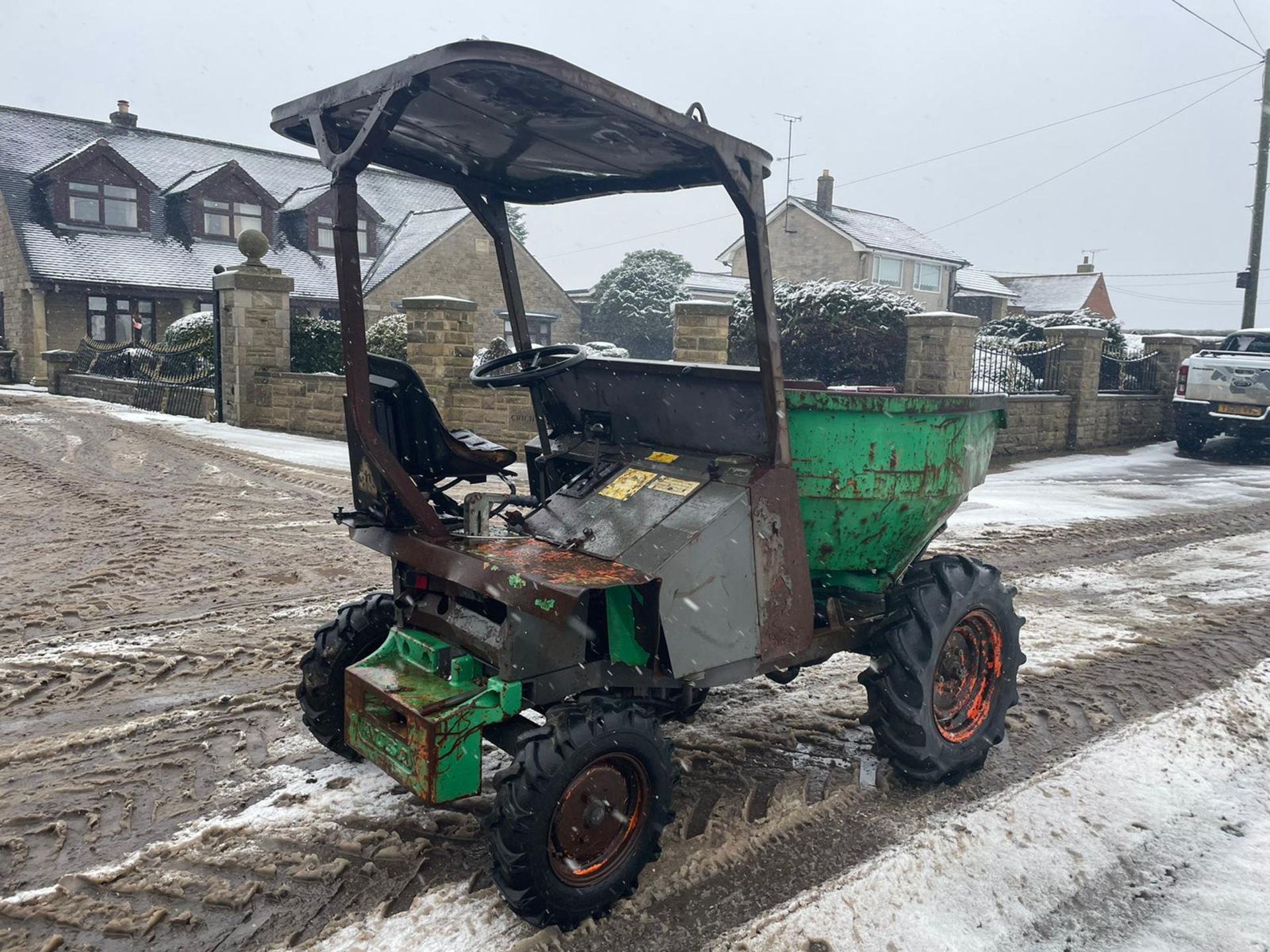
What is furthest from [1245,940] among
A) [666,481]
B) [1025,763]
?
[666,481]

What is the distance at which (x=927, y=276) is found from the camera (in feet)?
116

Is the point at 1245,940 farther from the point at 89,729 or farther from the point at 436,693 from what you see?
A: the point at 89,729

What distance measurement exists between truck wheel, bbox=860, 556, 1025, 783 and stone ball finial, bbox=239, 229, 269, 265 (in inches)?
467

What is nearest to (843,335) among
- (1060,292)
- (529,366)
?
(529,366)

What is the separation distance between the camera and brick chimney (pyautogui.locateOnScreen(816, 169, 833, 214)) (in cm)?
3462

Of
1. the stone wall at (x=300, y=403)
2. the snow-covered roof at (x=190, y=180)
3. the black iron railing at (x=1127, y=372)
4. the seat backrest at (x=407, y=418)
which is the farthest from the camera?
the snow-covered roof at (x=190, y=180)

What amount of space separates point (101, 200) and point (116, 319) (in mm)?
3548

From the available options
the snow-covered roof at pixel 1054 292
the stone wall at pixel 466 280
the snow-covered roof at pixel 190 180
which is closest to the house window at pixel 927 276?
the snow-covered roof at pixel 1054 292

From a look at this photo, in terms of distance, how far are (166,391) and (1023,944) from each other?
51.0 feet

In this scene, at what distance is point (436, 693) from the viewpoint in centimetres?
264

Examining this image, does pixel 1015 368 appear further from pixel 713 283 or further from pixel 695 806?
pixel 713 283

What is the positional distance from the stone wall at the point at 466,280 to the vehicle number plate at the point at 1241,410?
732 inches

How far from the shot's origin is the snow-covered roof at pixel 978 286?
38375 millimetres

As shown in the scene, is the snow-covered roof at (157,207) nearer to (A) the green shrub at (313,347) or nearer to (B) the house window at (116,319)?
(B) the house window at (116,319)
